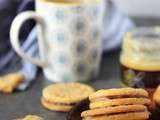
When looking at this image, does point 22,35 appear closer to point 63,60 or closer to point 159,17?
point 63,60

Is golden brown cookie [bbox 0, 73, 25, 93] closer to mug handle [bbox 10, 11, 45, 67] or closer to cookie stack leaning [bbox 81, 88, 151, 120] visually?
mug handle [bbox 10, 11, 45, 67]

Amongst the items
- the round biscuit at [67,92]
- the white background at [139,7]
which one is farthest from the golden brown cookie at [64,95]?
the white background at [139,7]

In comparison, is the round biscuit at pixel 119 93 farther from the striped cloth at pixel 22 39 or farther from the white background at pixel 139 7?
the white background at pixel 139 7

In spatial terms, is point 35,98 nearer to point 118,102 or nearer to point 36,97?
point 36,97

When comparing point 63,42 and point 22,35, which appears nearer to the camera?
point 63,42

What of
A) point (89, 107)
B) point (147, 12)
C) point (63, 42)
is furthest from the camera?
point (147, 12)

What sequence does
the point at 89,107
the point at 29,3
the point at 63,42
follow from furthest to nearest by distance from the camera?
the point at 29,3, the point at 63,42, the point at 89,107

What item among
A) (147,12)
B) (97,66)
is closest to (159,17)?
(147,12)
